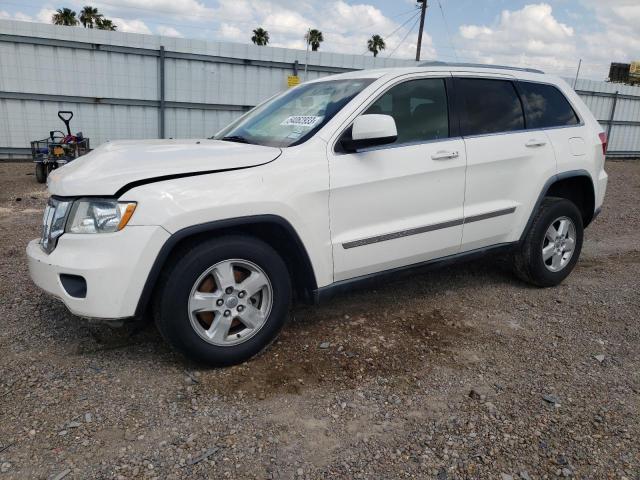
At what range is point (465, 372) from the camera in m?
3.18

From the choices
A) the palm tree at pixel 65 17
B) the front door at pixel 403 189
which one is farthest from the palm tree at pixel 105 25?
the front door at pixel 403 189

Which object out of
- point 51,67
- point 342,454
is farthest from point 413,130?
point 51,67

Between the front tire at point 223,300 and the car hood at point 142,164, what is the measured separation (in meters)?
0.43

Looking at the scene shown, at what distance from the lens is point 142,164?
285 centimetres

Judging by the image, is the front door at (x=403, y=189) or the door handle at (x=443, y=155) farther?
the door handle at (x=443, y=155)

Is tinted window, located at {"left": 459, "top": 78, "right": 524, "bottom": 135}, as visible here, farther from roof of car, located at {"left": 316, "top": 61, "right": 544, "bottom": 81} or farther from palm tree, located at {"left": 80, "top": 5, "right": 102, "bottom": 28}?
palm tree, located at {"left": 80, "top": 5, "right": 102, "bottom": 28}

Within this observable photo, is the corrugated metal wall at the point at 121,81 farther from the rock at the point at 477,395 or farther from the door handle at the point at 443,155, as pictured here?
the rock at the point at 477,395

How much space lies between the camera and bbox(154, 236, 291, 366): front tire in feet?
9.34

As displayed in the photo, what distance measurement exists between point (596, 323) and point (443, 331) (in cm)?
122

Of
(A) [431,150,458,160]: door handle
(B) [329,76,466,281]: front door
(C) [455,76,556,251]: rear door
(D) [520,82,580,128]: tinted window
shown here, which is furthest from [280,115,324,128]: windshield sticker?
(D) [520,82,580,128]: tinted window

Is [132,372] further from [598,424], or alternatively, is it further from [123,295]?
[598,424]

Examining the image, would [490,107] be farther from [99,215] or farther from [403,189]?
[99,215]

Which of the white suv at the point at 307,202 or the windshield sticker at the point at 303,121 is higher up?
the windshield sticker at the point at 303,121

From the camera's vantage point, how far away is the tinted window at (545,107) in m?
4.38
